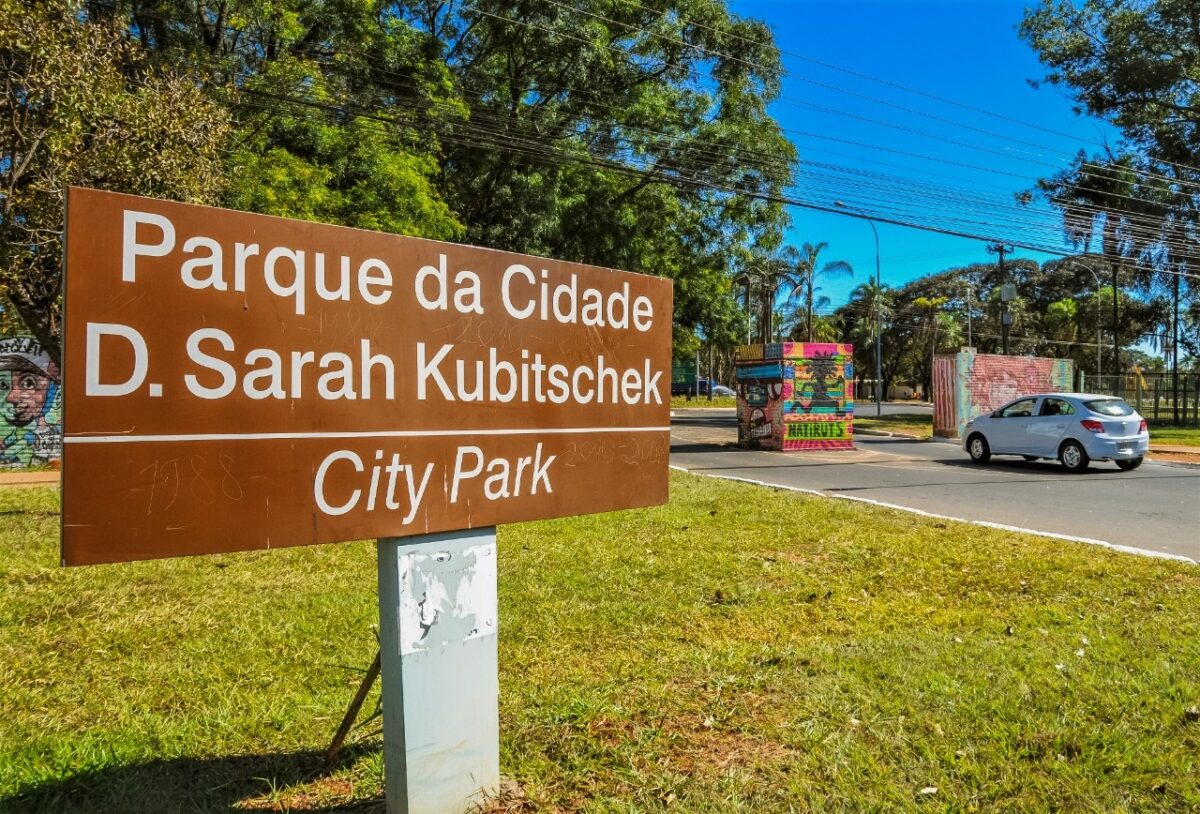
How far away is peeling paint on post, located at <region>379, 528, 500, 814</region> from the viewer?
233 centimetres

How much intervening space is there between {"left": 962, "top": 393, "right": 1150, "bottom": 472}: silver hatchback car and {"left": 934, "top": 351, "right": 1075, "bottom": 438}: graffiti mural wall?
23.9ft

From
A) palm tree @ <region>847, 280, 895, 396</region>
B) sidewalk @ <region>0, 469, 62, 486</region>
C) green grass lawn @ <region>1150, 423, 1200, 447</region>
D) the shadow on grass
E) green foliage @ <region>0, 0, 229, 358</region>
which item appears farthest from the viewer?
palm tree @ <region>847, 280, 895, 396</region>

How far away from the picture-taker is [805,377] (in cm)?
1767

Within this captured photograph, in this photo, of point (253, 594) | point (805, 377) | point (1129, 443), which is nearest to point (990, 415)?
point (1129, 443)

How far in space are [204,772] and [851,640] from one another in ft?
10.5

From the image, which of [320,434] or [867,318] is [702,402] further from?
[320,434]

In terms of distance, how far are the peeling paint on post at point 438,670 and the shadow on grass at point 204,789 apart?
337 millimetres

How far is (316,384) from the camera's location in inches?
86.8

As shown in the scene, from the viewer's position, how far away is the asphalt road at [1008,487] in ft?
26.1

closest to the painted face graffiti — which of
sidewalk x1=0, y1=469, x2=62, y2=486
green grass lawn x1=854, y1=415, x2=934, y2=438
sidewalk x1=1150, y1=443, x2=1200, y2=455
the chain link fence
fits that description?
green grass lawn x1=854, y1=415, x2=934, y2=438

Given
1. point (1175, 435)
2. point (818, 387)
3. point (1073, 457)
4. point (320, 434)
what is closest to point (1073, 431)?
point (1073, 457)

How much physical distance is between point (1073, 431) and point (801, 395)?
563 cm

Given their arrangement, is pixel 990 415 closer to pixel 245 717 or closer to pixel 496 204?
pixel 496 204

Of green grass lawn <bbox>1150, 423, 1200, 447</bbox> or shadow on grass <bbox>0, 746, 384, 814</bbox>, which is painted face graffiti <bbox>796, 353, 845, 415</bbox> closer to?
green grass lawn <bbox>1150, 423, 1200, 447</bbox>
